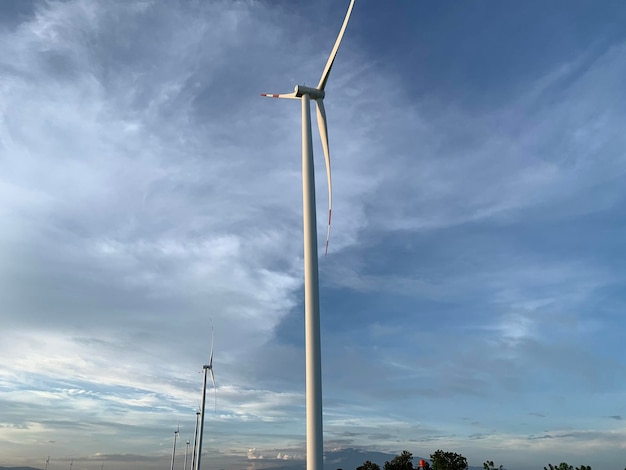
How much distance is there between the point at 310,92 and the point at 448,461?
170 meters

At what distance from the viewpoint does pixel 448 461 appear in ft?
608

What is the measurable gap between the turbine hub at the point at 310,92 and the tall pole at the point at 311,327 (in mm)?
9631

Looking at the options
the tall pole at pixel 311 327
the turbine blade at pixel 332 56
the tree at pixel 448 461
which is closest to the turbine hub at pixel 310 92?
the turbine blade at pixel 332 56

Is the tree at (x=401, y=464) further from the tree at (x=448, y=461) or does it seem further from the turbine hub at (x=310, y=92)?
the turbine hub at (x=310, y=92)

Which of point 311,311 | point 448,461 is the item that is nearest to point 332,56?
point 311,311

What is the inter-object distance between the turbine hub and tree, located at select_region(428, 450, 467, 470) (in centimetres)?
16402

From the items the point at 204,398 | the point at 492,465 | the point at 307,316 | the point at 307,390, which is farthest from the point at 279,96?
the point at 492,465

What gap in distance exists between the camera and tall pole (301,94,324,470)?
33469 mm

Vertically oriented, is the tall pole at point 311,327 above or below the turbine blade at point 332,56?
below

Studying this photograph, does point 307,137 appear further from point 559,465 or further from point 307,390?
point 559,465

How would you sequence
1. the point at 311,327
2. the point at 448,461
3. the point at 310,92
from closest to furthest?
the point at 311,327
the point at 310,92
the point at 448,461

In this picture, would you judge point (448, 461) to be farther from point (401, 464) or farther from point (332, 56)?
point (332, 56)

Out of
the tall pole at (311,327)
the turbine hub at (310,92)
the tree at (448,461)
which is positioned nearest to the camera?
the tall pole at (311,327)

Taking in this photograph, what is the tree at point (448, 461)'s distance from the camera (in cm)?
18275
